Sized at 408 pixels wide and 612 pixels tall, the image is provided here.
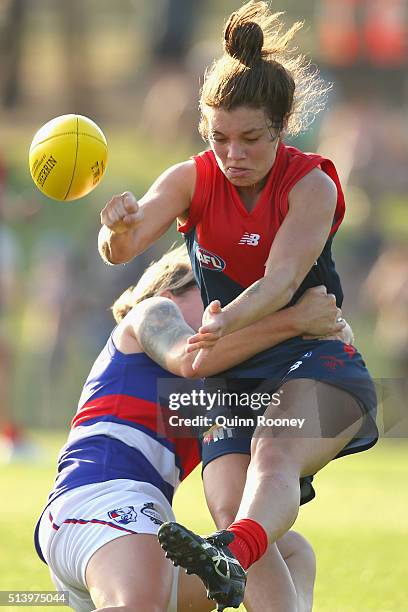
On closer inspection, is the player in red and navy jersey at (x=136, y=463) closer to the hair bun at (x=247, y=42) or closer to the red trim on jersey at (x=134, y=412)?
the red trim on jersey at (x=134, y=412)

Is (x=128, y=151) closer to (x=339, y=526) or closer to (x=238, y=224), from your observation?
(x=339, y=526)

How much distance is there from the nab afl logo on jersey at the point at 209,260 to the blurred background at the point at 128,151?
6.66m

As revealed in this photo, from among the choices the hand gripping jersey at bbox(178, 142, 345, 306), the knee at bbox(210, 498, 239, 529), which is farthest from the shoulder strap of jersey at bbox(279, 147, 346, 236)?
the knee at bbox(210, 498, 239, 529)

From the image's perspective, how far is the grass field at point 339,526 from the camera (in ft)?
20.4

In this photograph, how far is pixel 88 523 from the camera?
468cm

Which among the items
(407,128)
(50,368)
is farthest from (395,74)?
(50,368)

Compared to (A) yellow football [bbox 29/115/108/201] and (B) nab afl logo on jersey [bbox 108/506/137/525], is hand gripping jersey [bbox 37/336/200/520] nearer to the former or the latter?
(B) nab afl logo on jersey [bbox 108/506/137/525]

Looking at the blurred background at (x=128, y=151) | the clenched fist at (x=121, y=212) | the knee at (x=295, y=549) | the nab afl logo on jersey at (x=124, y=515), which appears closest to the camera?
the nab afl logo on jersey at (x=124, y=515)

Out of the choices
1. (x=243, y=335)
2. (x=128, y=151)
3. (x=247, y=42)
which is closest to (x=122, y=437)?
(x=243, y=335)

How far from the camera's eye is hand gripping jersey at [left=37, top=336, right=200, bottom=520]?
16.2ft

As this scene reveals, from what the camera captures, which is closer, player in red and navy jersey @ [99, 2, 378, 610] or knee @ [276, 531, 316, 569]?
player in red and navy jersey @ [99, 2, 378, 610]

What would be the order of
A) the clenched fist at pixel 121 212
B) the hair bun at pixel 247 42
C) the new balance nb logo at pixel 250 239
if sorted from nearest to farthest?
the clenched fist at pixel 121 212 < the hair bun at pixel 247 42 < the new balance nb logo at pixel 250 239

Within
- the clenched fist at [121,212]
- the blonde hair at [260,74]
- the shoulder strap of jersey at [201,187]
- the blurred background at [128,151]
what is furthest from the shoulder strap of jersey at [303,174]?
the blurred background at [128,151]

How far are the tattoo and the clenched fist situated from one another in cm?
48
